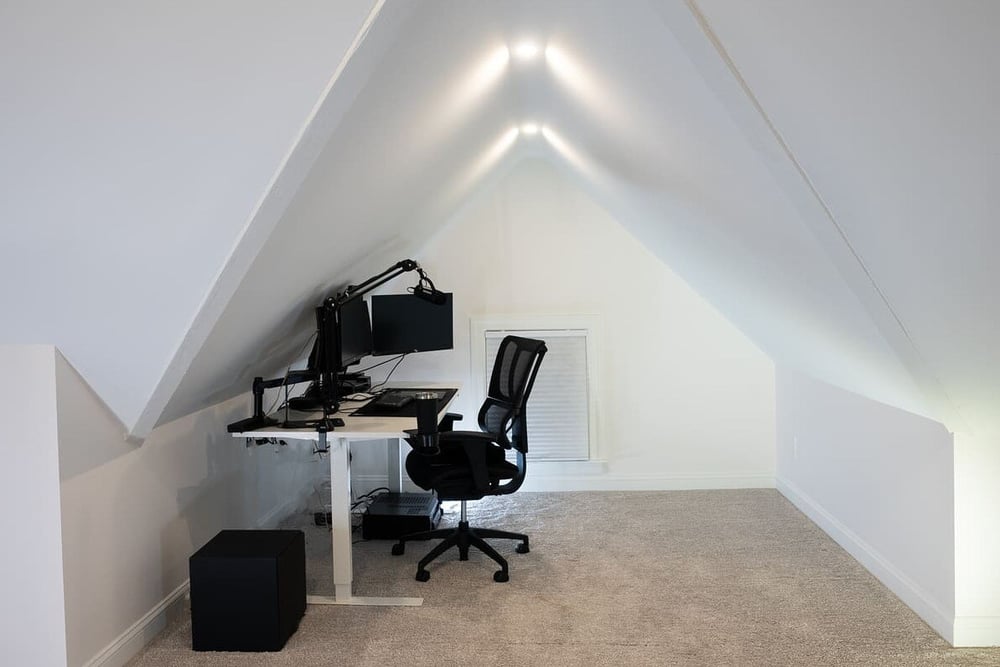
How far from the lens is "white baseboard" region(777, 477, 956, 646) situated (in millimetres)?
3111

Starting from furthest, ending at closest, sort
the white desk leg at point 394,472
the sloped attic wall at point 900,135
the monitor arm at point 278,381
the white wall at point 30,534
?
1. the white desk leg at point 394,472
2. the monitor arm at point 278,381
3. the white wall at point 30,534
4. the sloped attic wall at point 900,135

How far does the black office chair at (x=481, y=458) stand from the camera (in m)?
3.80

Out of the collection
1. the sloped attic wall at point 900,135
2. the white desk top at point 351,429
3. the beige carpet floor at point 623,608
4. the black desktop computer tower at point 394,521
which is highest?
the sloped attic wall at point 900,135

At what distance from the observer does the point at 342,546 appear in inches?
139

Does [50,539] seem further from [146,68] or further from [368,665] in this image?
[146,68]

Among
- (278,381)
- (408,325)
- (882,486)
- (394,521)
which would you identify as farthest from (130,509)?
(882,486)

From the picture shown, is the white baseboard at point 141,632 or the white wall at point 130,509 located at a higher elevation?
the white wall at point 130,509

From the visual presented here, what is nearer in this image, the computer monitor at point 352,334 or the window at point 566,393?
the computer monitor at point 352,334

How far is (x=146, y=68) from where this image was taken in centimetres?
187

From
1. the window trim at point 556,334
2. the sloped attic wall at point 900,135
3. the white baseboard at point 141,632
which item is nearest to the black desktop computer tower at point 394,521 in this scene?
the white baseboard at point 141,632

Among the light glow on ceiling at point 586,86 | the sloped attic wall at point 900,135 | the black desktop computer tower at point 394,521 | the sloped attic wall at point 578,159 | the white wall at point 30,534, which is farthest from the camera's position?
A: the black desktop computer tower at point 394,521

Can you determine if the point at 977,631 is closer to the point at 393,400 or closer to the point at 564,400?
the point at 393,400

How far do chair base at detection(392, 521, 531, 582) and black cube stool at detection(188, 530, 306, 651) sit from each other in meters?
0.87

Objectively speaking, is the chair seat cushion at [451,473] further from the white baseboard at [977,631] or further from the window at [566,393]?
the white baseboard at [977,631]
